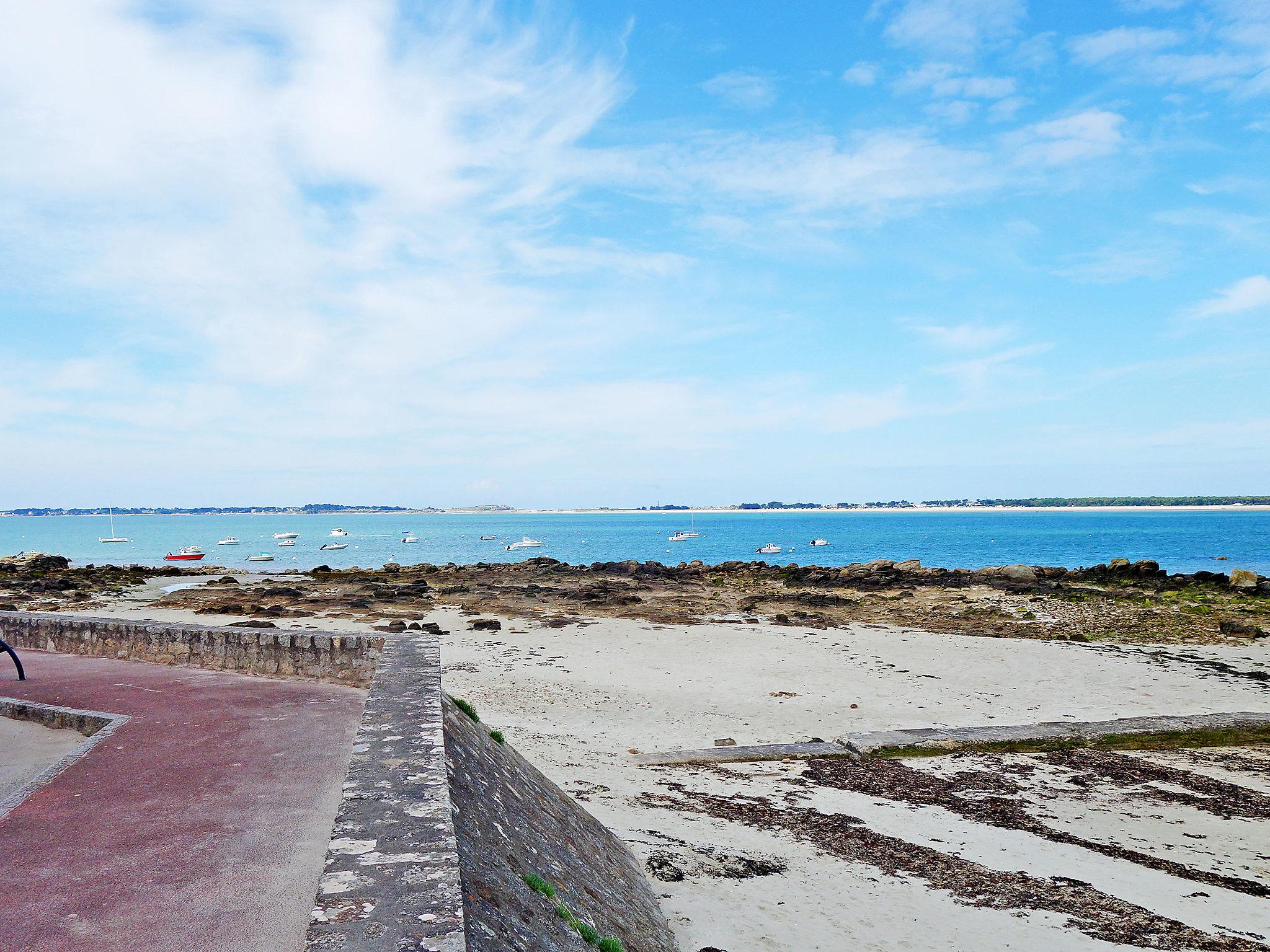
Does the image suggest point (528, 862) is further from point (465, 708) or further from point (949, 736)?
point (949, 736)

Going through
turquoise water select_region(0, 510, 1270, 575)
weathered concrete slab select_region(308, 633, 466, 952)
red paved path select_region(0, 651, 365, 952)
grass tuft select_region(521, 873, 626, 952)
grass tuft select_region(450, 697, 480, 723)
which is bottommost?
turquoise water select_region(0, 510, 1270, 575)

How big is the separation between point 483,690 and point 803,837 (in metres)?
10.1

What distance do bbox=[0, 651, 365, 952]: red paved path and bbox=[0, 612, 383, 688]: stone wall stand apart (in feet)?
3.48

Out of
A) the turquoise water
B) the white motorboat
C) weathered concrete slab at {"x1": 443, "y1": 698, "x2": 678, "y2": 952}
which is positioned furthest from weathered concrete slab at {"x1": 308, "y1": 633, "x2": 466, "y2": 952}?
the white motorboat

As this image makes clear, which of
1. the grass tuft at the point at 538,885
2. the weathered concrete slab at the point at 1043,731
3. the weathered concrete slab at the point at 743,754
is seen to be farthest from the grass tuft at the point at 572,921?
the weathered concrete slab at the point at 1043,731

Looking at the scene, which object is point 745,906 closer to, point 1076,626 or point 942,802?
point 942,802

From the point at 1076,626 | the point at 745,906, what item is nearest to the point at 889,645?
the point at 1076,626

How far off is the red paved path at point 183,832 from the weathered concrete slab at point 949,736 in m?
6.10

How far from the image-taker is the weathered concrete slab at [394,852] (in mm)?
3350

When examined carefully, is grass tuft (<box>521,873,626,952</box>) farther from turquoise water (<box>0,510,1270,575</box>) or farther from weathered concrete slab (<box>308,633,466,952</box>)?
turquoise water (<box>0,510,1270,575</box>)

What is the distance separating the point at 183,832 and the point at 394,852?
2639mm

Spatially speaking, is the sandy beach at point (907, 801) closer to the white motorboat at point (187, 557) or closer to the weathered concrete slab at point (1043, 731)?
the weathered concrete slab at point (1043, 731)

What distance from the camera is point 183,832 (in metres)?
5.76

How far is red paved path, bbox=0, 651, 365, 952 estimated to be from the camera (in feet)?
14.9
